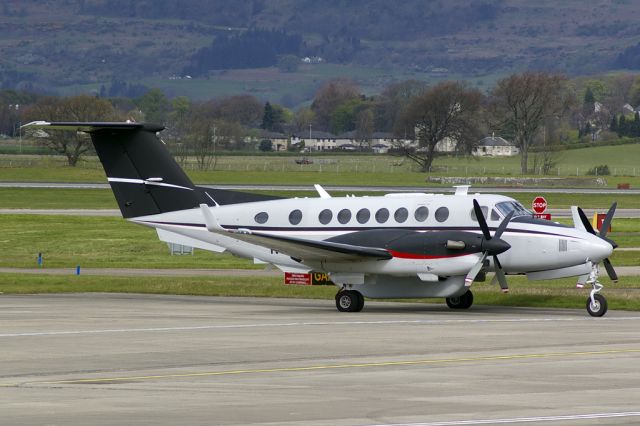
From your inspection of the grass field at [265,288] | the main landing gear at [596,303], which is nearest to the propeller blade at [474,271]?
the main landing gear at [596,303]

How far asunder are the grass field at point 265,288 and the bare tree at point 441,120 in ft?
300

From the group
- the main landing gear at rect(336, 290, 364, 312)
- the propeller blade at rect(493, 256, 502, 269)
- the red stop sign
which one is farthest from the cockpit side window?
the red stop sign

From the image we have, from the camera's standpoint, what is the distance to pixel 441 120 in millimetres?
131625

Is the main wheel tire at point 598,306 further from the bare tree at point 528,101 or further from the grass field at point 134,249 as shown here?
the bare tree at point 528,101

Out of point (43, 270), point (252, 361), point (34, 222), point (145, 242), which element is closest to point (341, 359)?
point (252, 361)

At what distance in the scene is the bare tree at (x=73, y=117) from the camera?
115 m

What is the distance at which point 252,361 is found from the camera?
20109 mm

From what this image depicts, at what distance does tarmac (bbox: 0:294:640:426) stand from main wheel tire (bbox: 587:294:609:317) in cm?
32

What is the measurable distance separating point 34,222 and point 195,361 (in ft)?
145

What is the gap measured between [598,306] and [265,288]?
10997 millimetres

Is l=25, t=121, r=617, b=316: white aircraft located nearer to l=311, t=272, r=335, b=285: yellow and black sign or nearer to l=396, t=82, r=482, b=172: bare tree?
l=311, t=272, r=335, b=285: yellow and black sign

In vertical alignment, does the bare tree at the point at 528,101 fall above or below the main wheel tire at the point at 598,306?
above

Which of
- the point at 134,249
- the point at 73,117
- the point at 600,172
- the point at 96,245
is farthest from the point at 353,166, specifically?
the point at 134,249

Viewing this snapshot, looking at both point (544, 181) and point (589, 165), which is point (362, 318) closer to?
point (544, 181)
